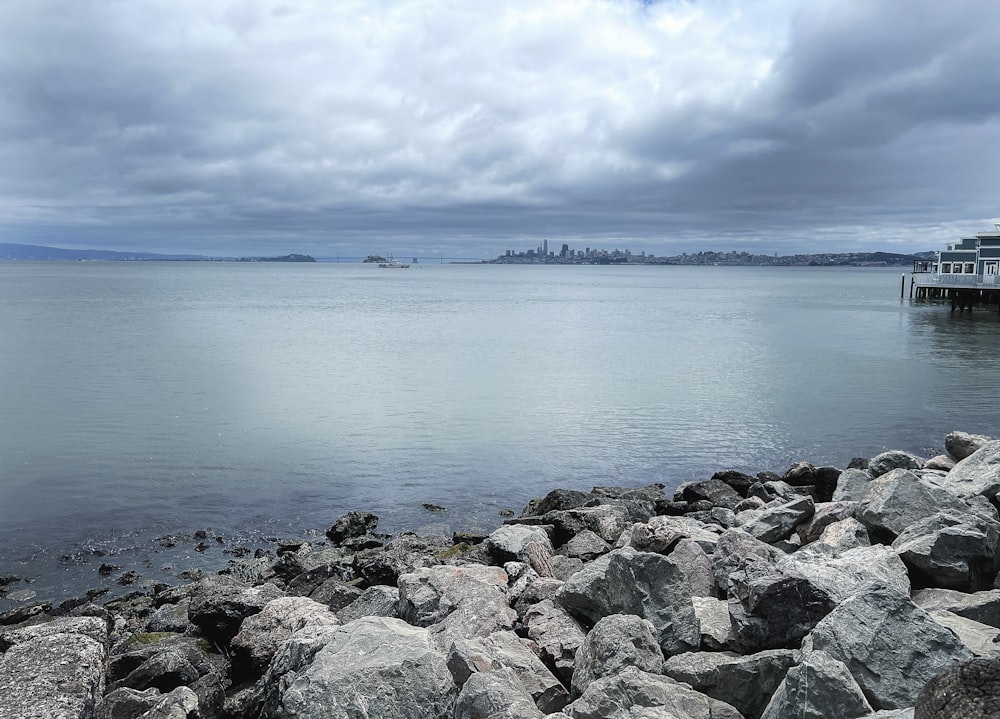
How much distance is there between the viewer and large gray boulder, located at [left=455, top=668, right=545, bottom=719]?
5.30m

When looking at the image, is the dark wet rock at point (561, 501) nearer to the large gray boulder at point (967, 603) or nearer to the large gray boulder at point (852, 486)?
the large gray boulder at point (852, 486)

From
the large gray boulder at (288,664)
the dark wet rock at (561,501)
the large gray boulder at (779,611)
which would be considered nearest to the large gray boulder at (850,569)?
the large gray boulder at (779,611)

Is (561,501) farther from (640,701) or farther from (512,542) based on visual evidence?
(640,701)

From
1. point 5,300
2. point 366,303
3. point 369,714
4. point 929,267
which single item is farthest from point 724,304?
point 369,714

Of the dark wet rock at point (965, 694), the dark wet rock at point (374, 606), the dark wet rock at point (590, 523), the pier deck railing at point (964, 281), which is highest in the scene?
the pier deck railing at point (964, 281)

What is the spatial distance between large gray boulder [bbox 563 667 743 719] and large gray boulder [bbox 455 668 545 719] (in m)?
0.34

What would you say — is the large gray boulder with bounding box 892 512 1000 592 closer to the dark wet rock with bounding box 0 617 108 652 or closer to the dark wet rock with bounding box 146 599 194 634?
the dark wet rock with bounding box 0 617 108 652

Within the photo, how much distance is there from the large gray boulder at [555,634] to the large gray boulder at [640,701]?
0.98m

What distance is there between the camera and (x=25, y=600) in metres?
12.1

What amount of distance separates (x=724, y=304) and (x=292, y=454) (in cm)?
8912

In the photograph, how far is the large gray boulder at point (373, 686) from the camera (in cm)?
555

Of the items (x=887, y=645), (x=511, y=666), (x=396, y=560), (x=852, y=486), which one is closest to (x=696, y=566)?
(x=887, y=645)

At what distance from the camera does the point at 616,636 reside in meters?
6.14

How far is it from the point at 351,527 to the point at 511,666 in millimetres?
9314
